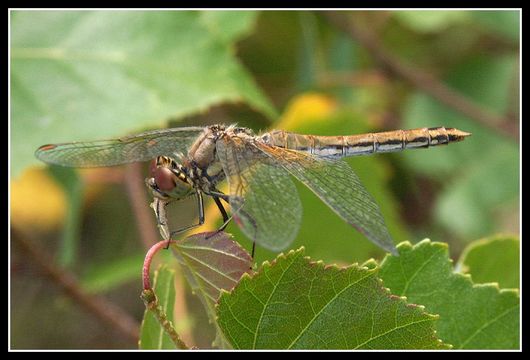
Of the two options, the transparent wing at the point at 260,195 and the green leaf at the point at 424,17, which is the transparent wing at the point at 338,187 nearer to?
the transparent wing at the point at 260,195

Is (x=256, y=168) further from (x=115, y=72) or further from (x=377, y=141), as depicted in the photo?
(x=115, y=72)

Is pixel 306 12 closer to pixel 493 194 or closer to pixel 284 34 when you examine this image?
pixel 284 34

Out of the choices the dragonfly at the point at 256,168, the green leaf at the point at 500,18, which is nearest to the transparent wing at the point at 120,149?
the dragonfly at the point at 256,168

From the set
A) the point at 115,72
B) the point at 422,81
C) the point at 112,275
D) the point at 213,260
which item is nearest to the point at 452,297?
the point at 213,260

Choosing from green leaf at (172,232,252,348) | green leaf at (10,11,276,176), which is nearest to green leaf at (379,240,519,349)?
green leaf at (172,232,252,348)

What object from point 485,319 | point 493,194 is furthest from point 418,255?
point 493,194

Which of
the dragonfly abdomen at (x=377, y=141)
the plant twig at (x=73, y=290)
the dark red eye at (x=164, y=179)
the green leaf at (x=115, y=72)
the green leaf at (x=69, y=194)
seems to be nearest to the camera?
the dark red eye at (x=164, y=179)

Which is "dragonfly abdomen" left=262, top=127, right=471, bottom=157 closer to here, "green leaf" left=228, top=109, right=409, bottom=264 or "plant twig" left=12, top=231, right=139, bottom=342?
A: "green leaf" left=228, top=109, right=409, bottom=264
